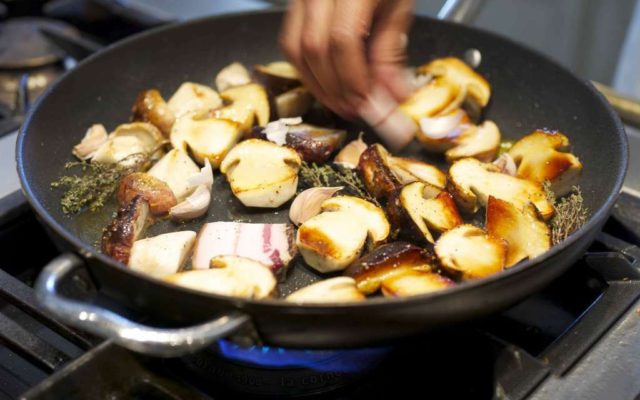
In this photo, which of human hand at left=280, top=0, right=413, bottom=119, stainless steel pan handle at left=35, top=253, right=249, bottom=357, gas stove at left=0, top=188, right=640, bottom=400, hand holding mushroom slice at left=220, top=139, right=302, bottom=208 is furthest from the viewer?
hand holding mushroom slice at left=220, top=139, right=302, bottom=208

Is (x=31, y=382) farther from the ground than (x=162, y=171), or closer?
closer

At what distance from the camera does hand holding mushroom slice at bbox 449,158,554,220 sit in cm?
135

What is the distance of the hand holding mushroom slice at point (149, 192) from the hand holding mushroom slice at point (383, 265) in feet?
1.39

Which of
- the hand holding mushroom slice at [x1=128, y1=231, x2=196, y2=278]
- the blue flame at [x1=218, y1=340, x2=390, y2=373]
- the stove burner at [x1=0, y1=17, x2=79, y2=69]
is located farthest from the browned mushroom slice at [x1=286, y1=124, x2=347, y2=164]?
the stove burner at [x1=0, y1=17, x2=79, y2=69]

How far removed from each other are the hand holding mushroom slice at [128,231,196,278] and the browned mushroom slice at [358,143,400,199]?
39 cm

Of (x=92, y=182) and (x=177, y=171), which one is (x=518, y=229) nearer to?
(x=177, y=171)

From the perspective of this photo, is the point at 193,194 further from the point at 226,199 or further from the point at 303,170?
the point at 303,170

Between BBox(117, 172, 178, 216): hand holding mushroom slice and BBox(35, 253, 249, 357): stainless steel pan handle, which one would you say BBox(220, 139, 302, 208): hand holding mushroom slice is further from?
BBox(35, 253, 249, 357): stainless steel pan handle

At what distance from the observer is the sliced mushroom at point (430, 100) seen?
5.28 ft

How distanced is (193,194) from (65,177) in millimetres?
290

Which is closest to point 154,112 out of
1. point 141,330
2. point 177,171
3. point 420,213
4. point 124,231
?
point 177,171

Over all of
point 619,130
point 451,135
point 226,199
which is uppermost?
point 619,130

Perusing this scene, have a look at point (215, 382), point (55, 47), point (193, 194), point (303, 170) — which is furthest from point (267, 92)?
point (55, 47)

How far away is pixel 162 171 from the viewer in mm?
1447
